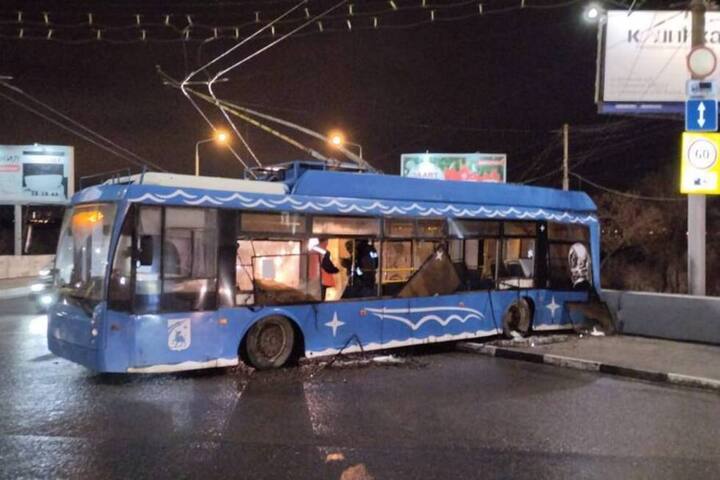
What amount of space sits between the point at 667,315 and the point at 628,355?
240cm

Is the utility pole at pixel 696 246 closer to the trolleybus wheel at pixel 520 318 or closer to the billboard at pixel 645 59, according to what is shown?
the trolleybus wheel at pixel 520 318

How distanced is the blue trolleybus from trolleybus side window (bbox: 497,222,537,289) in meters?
0.03

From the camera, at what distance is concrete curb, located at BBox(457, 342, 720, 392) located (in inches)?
392

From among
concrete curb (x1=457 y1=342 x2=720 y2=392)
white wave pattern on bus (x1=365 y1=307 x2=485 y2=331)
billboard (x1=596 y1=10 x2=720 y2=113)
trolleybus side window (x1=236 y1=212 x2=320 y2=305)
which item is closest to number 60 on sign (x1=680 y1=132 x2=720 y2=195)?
concrete curb (x1=457 y1=342 x2=720 y2=392)

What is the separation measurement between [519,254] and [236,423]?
813cm

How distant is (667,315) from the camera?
13609 millimetres

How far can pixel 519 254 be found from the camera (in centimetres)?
1409

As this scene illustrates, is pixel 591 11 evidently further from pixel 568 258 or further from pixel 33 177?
pixel 33 177

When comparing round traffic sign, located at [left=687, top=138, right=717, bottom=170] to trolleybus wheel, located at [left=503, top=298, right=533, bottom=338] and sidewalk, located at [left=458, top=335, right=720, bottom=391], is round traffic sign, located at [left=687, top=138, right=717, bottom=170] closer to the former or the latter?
sidewalk, located at [left=458, top=335, right=720, bottom=391]

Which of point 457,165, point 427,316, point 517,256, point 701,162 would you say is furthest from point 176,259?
point 457,165

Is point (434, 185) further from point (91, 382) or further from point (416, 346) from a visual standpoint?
point (91, 382)

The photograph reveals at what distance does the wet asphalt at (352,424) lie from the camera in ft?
19.8

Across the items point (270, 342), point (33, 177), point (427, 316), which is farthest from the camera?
point (33, 177)

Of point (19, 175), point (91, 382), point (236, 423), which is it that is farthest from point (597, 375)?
point (19, 175)
